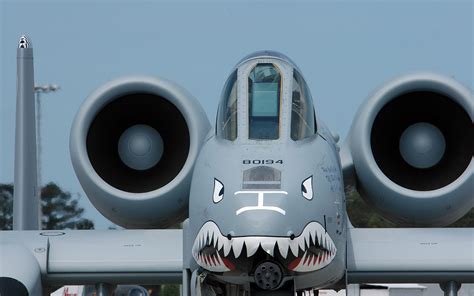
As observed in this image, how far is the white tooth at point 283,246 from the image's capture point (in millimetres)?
12695

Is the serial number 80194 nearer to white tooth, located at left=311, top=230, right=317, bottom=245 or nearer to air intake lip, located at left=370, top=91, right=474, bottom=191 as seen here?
white tooth, located at left=311, top=230, right=317, bottom=245

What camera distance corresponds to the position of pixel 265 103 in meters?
13.8

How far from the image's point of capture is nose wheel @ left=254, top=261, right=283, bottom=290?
1272 centimetres

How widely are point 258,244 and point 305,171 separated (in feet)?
3.64

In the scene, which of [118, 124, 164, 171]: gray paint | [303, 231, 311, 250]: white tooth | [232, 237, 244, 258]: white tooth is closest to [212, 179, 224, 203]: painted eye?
[232, 237, 244, 258]: white tooth

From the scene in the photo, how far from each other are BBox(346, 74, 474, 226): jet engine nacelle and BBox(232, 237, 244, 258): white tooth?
3405 millimetres

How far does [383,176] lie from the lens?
15820 mm

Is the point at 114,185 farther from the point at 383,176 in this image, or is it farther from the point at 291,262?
the point at 291,262

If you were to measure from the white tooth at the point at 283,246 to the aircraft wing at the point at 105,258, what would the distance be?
2.69 meters

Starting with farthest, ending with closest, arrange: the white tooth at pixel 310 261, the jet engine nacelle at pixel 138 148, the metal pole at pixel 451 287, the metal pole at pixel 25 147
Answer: the metal pole at pixel 25 147
the jet engine nacelle at pixel 138 148
the metal pole at pixel 451 287
the white tooth at pixel 310 261

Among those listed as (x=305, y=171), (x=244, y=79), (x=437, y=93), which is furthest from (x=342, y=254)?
(x=437, y=93)

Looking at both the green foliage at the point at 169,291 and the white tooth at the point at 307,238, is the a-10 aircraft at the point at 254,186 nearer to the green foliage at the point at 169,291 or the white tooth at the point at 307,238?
the white tooth at the point at 307,238

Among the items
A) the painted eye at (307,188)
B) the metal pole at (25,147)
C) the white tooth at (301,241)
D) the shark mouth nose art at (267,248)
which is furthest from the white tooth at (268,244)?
the metal pole at (25,147)

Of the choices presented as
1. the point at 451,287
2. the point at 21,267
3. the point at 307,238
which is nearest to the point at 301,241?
the point at 307,238
